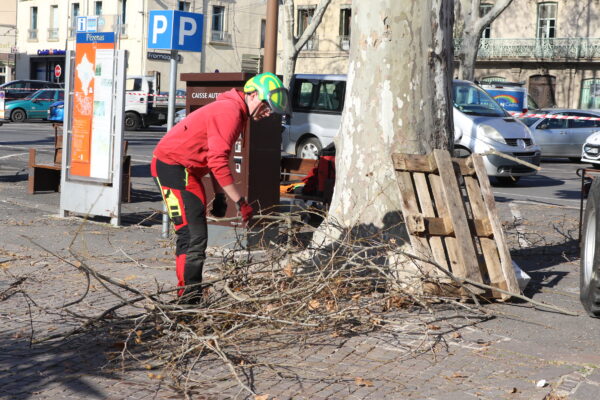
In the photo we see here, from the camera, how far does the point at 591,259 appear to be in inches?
278

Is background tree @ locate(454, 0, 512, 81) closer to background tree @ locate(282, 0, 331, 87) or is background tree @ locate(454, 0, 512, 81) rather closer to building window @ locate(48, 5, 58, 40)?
background tree @ locate(282, 0, 331, 87)

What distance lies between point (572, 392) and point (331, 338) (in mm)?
1571

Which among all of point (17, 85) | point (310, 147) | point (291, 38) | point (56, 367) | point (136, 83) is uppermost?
point (291, 38)

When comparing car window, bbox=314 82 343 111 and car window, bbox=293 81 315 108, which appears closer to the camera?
car window, bbox=314 82 343 111

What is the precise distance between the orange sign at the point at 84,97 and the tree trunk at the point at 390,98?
390 cm

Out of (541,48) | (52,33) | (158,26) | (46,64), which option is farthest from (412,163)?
(46,64)

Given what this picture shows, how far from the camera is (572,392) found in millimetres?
4898

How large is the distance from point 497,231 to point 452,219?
0.39m

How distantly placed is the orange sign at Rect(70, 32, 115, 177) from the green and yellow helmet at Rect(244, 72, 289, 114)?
508 centimetres

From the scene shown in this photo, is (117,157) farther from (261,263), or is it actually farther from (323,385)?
(323,385)

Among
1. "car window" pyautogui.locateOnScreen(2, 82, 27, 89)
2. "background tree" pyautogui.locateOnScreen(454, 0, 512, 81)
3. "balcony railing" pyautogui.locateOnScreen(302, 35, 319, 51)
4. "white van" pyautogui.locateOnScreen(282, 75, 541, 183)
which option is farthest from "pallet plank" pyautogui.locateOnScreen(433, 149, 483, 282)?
"balcony railing" pyautogui.locateOnScreen(302, 35, 319, 51)

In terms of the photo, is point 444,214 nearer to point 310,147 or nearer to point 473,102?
point 473,102

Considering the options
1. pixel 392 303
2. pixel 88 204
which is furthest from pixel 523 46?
pixel 392 303

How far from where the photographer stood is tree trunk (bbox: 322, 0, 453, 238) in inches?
311
